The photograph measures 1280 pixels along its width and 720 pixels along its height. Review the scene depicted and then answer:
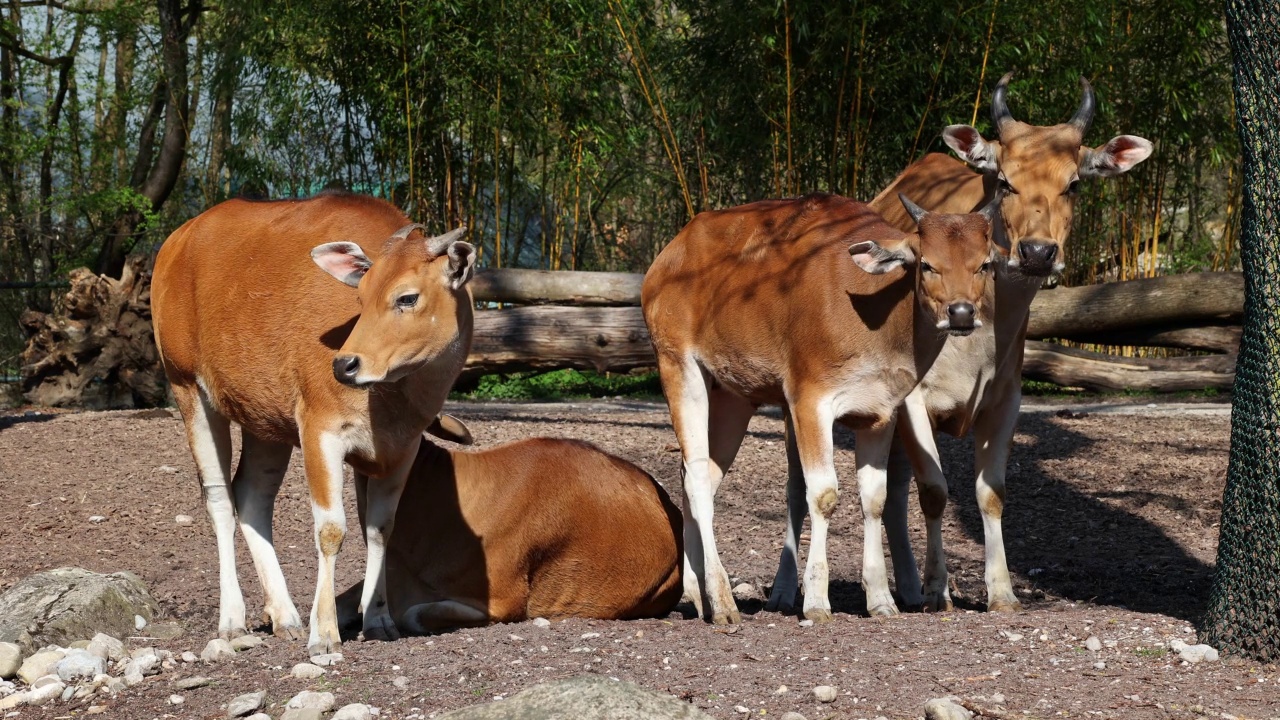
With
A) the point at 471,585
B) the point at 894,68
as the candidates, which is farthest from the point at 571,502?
the point at 894,68

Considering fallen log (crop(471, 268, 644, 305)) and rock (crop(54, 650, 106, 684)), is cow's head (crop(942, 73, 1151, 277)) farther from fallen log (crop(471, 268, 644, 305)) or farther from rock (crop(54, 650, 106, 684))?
fallen log (crop(471, 268, 644, 305))

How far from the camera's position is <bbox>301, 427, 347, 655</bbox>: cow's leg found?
4.92 m

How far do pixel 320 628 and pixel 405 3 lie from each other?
920 cm

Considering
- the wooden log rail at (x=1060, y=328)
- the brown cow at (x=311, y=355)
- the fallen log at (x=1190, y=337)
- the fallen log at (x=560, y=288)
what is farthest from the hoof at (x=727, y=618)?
the fallen log at (x=1190, y=337)

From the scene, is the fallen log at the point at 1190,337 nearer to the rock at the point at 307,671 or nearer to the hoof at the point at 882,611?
the hoof at the point at 882,611

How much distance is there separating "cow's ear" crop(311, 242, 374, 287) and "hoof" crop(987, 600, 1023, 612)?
10.1 feet

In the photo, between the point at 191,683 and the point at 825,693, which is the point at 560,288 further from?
the point at 825,693

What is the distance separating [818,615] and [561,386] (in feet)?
31.0

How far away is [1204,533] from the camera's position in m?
7.80

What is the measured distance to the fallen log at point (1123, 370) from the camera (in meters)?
12.9

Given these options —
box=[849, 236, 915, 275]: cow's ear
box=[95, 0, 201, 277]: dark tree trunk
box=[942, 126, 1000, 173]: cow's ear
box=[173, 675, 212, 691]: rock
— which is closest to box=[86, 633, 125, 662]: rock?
box=[173, 675, 212, 691]: rock

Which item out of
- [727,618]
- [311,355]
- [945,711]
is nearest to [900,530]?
[727,618]

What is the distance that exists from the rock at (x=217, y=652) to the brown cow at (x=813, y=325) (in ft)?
6.30

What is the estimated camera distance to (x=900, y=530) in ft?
20.7
